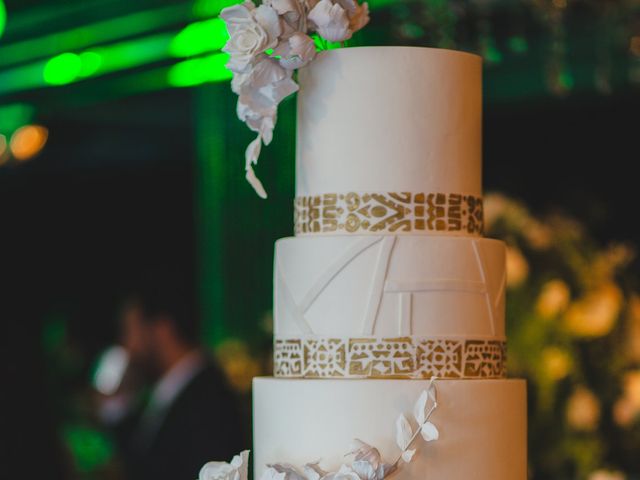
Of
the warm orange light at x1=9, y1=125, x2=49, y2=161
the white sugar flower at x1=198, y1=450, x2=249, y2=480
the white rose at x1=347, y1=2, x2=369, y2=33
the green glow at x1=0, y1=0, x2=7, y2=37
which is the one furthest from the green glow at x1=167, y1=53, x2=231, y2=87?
the white sugar flower at x1=198, y1=450, x2=249, y2=480

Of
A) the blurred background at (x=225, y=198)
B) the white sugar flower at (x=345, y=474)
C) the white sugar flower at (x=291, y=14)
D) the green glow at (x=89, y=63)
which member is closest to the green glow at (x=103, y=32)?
the blurred background at (x=225, y=198)

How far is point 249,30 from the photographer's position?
6.69 feet

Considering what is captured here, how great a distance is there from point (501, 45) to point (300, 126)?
5.07 meters

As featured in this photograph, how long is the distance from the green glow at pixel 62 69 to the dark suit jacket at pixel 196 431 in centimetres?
326

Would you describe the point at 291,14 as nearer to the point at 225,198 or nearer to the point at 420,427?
the point at 420,427

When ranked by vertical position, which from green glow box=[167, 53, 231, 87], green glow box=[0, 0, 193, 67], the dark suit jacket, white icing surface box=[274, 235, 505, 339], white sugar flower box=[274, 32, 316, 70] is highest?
green glow box=[0, 0, 193, 67]

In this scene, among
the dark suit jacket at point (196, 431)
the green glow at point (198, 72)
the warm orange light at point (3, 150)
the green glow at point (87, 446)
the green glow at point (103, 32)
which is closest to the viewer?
the dark suit jacket at point (196, 431)

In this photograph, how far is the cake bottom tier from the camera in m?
2.04

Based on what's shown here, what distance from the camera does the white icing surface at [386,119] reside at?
2.12m

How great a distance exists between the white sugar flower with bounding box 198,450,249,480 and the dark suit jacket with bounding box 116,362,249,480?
2.67 m

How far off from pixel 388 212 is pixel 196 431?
286 cm

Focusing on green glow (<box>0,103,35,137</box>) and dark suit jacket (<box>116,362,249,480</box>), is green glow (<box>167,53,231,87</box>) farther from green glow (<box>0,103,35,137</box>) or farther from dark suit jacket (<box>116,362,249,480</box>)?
dark suit jacket (<box>116,362,249,480</box>)

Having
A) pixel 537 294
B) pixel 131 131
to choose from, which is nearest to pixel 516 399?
pixel 537 294

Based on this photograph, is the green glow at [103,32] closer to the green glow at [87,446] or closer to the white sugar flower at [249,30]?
the green glow at [87,446]
